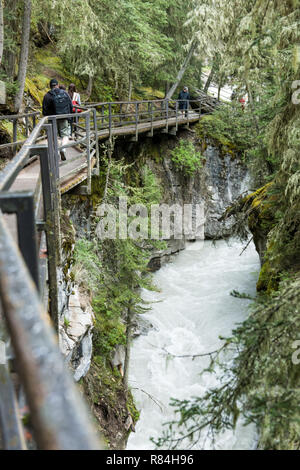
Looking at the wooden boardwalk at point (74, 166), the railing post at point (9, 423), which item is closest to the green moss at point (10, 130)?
the wooden boardwalk at point (74, 166)

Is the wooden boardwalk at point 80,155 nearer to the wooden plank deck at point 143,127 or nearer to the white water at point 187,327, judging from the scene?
the wooden plank deck at point 143,127

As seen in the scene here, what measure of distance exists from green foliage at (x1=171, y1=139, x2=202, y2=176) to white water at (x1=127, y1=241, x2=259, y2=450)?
13.3 ft

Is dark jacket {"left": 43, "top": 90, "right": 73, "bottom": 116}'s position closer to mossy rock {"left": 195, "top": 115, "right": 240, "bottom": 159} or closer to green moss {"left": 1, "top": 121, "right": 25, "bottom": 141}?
green moss {"left": 1, "top": 121, "right": 25, "bottom": 141}

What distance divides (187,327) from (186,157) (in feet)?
28.2

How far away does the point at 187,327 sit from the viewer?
14.1m

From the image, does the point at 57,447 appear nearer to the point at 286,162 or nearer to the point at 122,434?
the point at 286,162

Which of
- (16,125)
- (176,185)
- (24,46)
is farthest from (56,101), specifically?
(176,185)

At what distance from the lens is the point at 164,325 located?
14336 millimetres

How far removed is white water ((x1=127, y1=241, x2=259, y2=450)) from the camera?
34.4ft

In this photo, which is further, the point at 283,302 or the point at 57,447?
the point at 283,302

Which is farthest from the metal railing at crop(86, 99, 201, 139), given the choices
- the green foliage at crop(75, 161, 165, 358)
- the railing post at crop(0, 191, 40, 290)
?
the railing post at crop(0, 191, 40, 290)

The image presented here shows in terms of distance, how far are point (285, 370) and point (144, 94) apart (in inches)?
869

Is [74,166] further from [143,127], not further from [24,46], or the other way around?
[143,127]
